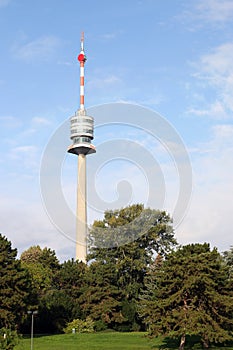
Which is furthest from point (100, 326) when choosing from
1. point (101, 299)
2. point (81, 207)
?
point (81, 207)

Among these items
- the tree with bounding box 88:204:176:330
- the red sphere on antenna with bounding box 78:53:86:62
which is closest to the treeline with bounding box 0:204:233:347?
the tree with bounding box 88:204:176:330

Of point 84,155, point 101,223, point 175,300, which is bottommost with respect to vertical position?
point 175,300

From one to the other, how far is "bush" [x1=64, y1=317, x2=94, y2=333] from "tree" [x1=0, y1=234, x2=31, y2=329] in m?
8.62

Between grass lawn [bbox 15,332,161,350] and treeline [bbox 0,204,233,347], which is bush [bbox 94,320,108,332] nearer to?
treeline [bbox 0,204,233,347]

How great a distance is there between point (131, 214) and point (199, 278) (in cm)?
3683

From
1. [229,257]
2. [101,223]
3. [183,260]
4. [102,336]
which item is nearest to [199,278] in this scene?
[183,260]

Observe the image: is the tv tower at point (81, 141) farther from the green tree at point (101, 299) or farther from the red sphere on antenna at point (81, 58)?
the green tree at point (101, 299)

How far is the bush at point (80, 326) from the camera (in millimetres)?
61250

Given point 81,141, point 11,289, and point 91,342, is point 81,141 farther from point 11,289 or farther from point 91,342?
point 91,342

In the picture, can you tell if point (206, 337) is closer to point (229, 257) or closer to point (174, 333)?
point (174, 333)

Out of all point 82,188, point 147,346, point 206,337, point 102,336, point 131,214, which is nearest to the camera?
point 206,337

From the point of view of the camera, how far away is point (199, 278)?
40.7 metres

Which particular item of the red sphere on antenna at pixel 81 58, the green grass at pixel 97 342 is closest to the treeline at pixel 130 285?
the green grass at pixel 97 342

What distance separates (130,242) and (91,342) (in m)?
23.7
